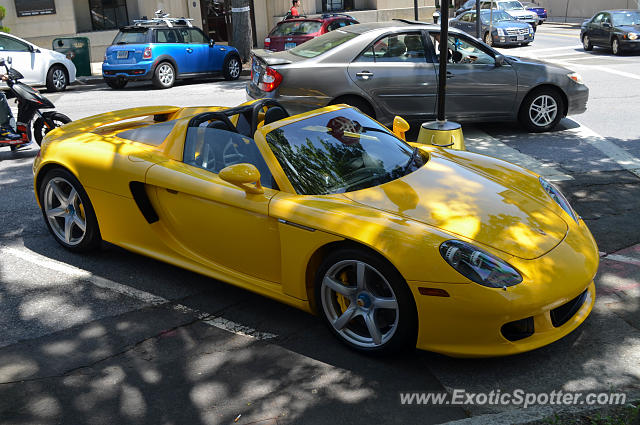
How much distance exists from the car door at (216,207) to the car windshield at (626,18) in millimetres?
18990

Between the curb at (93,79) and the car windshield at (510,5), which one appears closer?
the curb at (93,79)

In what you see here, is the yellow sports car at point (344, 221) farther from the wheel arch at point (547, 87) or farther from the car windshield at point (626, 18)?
the car windshield at point (626, 18)

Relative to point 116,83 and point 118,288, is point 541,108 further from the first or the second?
point 116,83

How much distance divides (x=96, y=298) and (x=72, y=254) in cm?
96

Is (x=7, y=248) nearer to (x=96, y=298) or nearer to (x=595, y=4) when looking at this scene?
(x=96, y=298)

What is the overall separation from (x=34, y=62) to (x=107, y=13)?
11.8m

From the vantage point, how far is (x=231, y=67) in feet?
56.6

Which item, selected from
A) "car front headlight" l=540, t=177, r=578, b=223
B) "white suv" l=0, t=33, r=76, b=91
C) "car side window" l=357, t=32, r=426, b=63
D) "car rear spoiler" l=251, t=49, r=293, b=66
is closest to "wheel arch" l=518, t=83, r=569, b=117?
"car side window" l=357, t=32, r=426, b=63

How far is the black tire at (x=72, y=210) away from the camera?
5.52m

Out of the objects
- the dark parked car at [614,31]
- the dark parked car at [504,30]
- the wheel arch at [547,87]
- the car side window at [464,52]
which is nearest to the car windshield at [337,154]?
the car side window at [464,52]

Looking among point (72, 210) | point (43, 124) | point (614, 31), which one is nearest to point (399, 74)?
point (43, 124)

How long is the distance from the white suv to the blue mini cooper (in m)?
1.06


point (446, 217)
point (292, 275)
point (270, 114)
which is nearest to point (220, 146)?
point (270, 114)

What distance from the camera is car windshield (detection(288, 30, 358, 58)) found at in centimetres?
973
